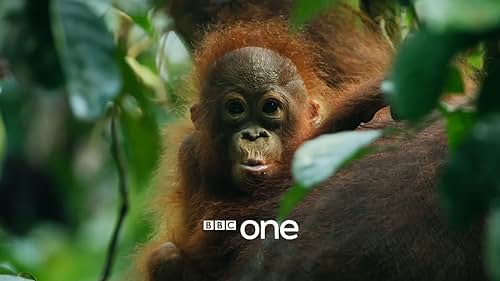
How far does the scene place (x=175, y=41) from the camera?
309 cm

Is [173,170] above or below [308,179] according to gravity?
above

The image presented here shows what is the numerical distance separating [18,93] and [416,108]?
3.60 ft

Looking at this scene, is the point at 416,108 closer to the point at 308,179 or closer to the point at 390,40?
the point at 308,179

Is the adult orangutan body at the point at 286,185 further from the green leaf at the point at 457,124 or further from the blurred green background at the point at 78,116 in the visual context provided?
the green leaf at the point at 457,124

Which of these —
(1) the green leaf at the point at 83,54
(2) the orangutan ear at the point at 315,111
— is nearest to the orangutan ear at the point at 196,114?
(2) the orangutan ear at the point at 315,111

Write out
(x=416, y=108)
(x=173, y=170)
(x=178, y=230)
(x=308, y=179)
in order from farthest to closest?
(x=173, y=170)
(x=178, y=230)
(x=308, y=179)
(x=416, y=108)

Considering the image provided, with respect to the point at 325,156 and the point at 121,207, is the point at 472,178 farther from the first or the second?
the point at 121,207

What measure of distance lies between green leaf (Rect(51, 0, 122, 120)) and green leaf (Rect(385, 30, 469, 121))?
0.48m

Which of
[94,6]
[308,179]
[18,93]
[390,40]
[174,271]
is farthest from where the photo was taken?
[390,40]

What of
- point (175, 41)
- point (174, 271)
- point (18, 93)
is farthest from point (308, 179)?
point (175, 41)

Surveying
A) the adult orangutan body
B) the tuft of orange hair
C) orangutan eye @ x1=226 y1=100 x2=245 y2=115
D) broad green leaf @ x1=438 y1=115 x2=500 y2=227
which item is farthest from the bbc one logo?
broad green leaf @ x1=438 y1=115 x2=500 y2=227

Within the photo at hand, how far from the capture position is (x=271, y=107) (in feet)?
8.89

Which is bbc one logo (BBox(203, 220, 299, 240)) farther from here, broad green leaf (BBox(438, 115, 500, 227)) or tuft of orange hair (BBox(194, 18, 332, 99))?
broad green leaf (BBox(438, 115, 500, 227))

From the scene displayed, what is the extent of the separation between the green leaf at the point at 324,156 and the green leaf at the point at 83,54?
30 cm
